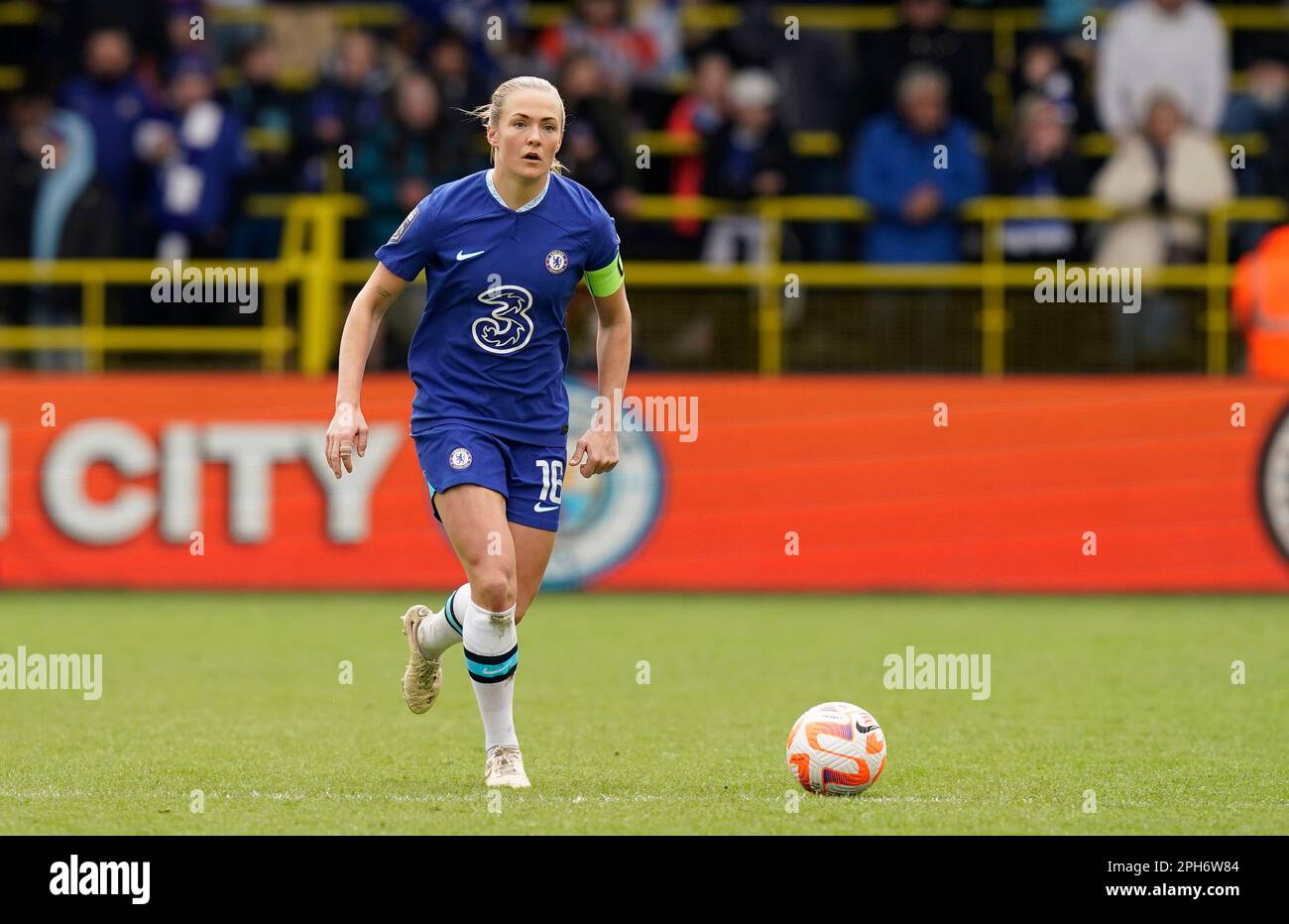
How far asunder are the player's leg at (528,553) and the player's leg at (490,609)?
0.13 m

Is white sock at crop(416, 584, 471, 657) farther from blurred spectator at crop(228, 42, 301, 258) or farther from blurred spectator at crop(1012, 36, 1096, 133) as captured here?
blurred spectator at crop(1012, 36, 1096, 133)

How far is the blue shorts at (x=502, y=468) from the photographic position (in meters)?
6.91

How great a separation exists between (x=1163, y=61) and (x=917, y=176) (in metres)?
2.18

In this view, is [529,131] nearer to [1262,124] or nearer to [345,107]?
[345,107]

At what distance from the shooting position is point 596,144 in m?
14.4

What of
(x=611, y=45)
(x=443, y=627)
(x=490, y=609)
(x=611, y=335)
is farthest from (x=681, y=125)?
(x=490, y=609)

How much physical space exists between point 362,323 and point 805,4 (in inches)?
459

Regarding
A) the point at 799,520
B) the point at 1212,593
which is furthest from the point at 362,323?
the point at 1212,593

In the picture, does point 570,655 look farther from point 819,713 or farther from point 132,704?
point 819,713

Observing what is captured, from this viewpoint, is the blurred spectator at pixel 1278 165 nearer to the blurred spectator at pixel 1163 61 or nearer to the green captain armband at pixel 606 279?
the blurred spectator at pixel 1163 61

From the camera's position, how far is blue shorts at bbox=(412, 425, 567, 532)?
6906 mm

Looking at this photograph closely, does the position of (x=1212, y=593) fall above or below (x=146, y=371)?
below

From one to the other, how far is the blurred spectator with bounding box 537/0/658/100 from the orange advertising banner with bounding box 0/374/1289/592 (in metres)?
3.36
